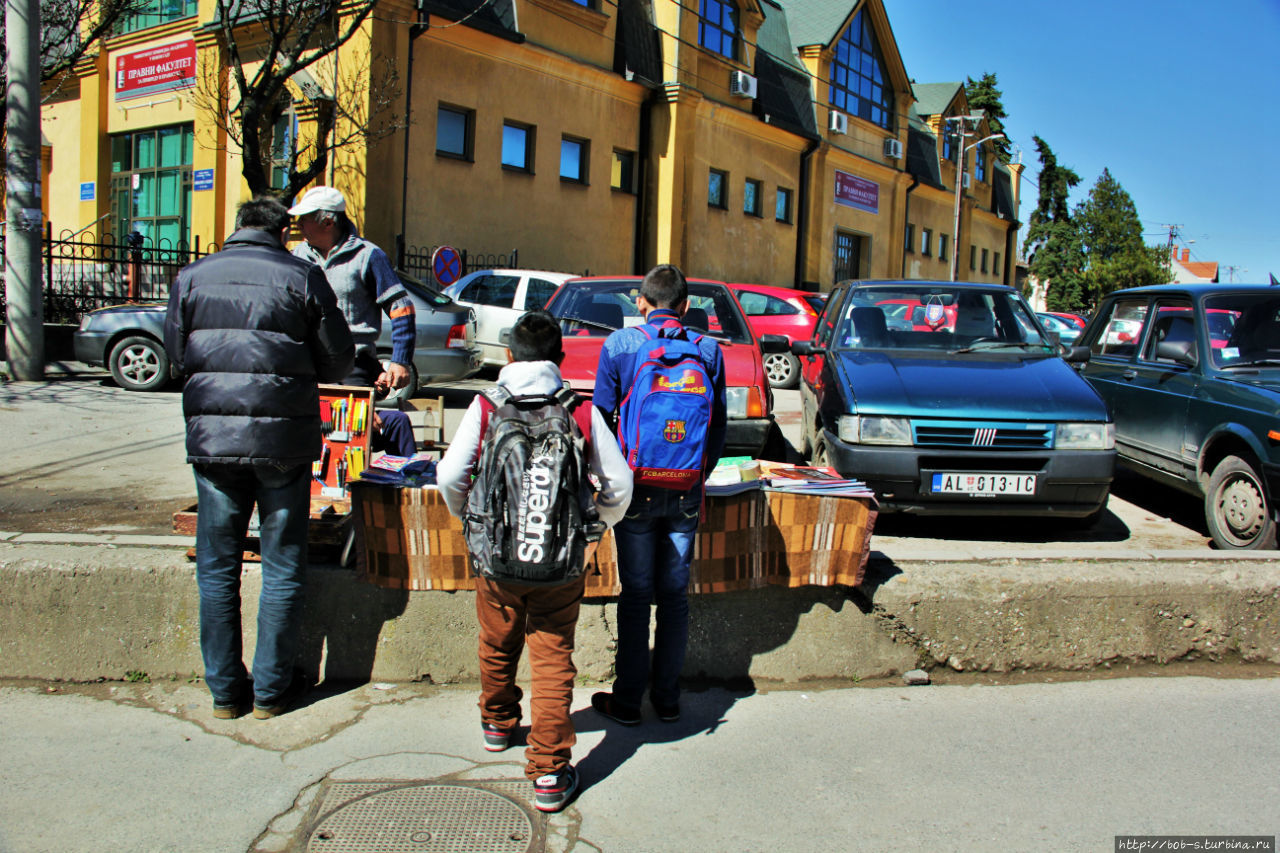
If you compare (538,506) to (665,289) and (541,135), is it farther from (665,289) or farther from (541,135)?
(541,135)

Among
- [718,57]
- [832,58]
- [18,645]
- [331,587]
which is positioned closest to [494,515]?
[331,587]

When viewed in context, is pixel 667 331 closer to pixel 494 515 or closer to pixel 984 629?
pixel 494 515

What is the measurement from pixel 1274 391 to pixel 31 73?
12583mm

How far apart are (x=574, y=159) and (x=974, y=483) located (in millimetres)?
17261

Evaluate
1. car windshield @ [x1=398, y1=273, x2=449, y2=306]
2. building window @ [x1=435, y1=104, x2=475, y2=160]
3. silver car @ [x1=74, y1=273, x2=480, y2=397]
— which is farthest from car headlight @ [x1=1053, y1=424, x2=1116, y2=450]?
building window @ [x1=435, y1=104, x2=475, y2=160]

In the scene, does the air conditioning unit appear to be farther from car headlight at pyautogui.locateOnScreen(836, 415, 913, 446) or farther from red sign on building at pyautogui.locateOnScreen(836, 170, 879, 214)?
car headlight at pyautogui.locateOnScreen(836, 415, 913, 446)

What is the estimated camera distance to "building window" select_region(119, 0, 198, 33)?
19.4 metres

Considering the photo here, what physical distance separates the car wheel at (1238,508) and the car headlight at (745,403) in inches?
114

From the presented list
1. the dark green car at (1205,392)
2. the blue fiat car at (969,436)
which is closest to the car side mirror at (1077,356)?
the blue fiat car at (969,436)

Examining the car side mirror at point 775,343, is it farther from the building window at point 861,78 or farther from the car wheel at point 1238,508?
the building window at point 861,78

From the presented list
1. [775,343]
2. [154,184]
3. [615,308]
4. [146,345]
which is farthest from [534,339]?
[154,184]

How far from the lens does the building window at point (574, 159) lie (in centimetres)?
2119

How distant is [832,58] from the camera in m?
29.6

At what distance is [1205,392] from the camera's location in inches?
250
